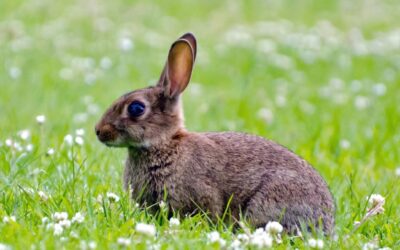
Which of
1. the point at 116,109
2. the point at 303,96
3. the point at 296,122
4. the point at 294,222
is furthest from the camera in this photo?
the point at 303,96

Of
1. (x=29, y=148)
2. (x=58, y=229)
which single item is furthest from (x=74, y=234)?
(x=29, y=148)

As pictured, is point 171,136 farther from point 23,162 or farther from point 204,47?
point 204,47

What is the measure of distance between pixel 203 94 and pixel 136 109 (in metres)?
5.54

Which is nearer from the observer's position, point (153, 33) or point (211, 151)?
point (211, 151)

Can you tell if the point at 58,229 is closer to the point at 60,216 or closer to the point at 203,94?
the point at 60,216

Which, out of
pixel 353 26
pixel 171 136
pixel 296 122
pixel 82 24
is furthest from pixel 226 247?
pixel 353 26

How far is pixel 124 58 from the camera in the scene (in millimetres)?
13133

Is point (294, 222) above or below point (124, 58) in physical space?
below

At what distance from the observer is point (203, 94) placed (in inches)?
460

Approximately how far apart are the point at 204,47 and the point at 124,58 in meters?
2.56

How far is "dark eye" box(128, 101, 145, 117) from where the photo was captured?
20.2 feet

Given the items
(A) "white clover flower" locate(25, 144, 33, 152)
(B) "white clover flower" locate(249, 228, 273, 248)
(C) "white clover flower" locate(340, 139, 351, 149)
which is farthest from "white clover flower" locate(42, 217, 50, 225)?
(C) "white clover flower" locate(340, 139, 351, 149)

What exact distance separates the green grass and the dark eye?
0.48m

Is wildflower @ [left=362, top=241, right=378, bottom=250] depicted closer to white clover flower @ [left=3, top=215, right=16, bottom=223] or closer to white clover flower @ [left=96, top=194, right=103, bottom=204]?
white clover flower @ [left=96, top=194, right=103, bottom=204]
